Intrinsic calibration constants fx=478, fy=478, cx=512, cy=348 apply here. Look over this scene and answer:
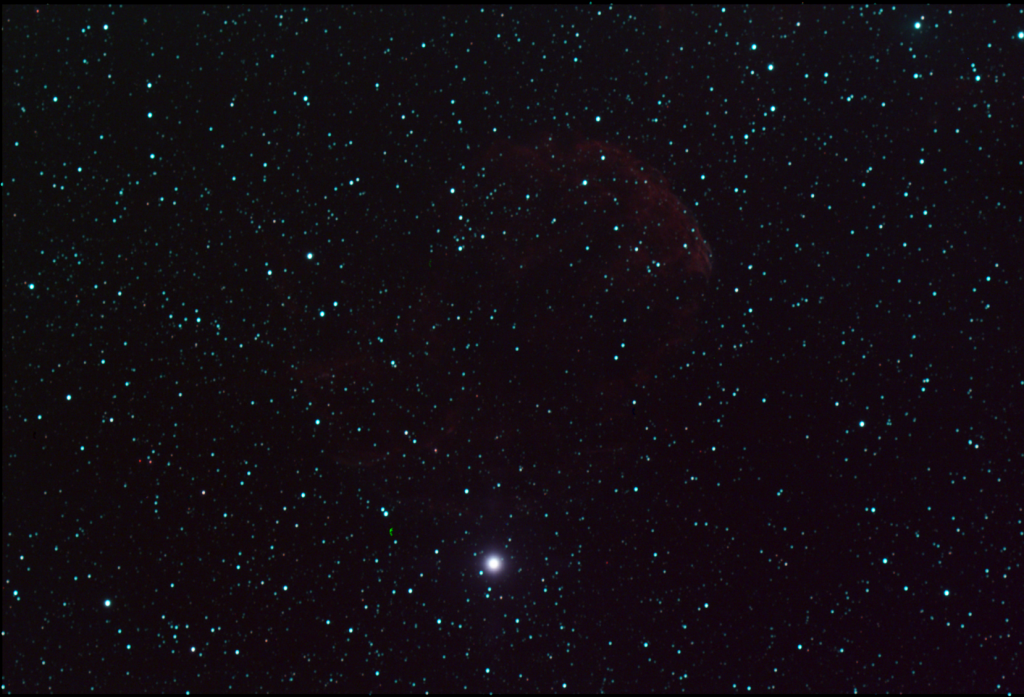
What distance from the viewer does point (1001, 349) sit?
60cm

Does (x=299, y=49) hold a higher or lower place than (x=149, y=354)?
higher

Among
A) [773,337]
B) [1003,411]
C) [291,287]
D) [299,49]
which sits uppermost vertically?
[299,49]

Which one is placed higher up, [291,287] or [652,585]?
[291,287]

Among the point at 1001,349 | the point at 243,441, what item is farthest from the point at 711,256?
the point at 243,441

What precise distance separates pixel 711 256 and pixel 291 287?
51cm

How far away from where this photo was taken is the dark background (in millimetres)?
569

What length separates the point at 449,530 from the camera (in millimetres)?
583

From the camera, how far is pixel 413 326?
0.57 metres

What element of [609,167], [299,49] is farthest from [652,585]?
[299,49]

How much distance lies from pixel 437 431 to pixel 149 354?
14.1 inches

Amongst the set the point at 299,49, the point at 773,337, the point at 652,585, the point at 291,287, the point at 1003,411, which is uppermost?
the point at 299,49

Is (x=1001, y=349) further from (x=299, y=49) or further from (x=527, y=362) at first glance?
(x=299, y=49)

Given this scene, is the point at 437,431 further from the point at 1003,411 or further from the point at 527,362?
the point at 1003,411

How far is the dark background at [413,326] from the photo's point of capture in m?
0.57
